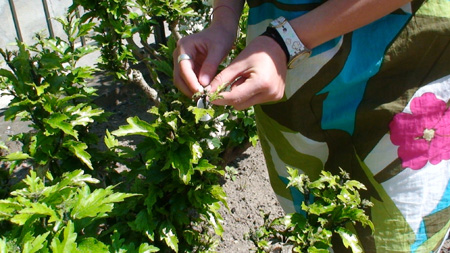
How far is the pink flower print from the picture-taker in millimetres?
1433

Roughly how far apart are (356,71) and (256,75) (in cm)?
36

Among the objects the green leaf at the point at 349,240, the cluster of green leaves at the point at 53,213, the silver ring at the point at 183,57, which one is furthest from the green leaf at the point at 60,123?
the green leaf at the point at 349,240

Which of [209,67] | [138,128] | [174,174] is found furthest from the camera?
[174,174]

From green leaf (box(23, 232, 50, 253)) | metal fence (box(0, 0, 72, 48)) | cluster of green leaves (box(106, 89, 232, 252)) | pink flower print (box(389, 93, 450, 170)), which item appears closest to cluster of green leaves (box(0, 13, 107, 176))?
cluster of green leaves (box(106, 89, 232, 252))

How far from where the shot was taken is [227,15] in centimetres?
166

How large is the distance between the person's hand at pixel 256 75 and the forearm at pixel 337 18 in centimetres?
8

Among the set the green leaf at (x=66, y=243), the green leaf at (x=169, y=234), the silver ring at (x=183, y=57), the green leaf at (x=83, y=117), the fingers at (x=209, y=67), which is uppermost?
the silver ring at (x=183, y=57)

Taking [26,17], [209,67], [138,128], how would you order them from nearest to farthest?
[209,67]
[138,128]
[26,17]

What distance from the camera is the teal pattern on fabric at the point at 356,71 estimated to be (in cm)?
142

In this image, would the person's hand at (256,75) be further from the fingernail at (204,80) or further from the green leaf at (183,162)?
the green leaf at (183,162)

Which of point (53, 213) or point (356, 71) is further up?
point (356, 71)

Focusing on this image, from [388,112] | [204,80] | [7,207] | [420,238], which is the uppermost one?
[204,80]

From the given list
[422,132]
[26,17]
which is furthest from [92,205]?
[26,17]

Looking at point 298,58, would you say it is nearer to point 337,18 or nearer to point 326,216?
point 337,18
